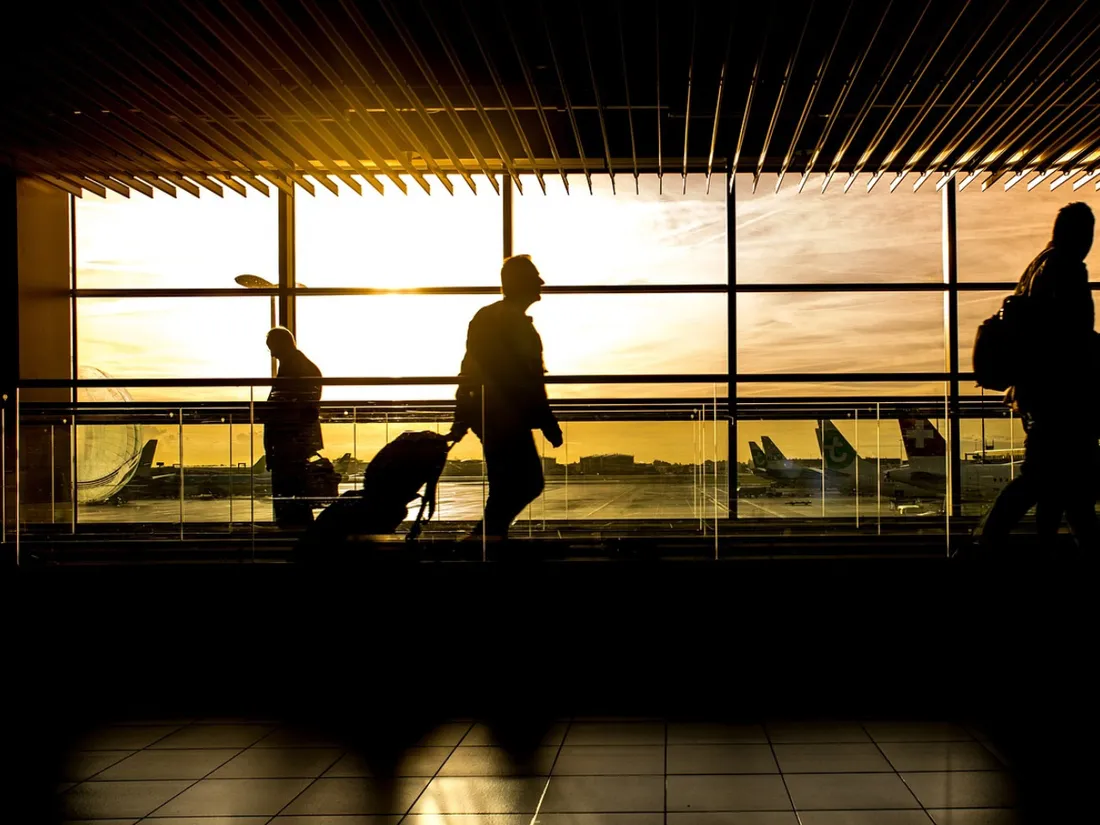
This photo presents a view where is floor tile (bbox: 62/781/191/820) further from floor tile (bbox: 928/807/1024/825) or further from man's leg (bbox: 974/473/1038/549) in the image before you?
man's leg (bbox: 974/473/1038/549)

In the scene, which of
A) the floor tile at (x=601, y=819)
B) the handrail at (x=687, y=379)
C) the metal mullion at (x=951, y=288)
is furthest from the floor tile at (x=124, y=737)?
the metal mullion at (x=951, y=288)

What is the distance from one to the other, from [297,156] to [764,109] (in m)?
3.07

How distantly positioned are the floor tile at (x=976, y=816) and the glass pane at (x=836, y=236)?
5651 mm

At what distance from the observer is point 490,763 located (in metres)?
2.85

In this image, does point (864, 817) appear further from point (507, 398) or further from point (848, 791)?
point (507, 398)

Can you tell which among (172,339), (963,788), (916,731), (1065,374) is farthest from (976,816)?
(172,339)

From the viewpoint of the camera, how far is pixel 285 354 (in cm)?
525

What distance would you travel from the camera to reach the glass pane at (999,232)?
7500 mm

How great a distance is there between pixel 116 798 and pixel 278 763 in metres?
0.50

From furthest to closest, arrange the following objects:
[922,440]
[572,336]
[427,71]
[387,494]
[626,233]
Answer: [626,233]
[572,336]
[922,440]
[427,71]
[387,494]

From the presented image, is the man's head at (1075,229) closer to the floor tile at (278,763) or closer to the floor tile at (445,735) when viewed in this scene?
the floor tile at (445,735)

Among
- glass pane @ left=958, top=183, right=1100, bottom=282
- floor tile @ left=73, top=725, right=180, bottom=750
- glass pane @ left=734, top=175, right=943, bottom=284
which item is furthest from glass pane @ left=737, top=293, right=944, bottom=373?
floor tile @ left=73, top=725, right=180, bottom=750

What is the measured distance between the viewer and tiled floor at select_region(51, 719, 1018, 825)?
95.2 inches

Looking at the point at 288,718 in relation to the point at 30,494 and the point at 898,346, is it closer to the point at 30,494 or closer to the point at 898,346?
the point at 30,494
